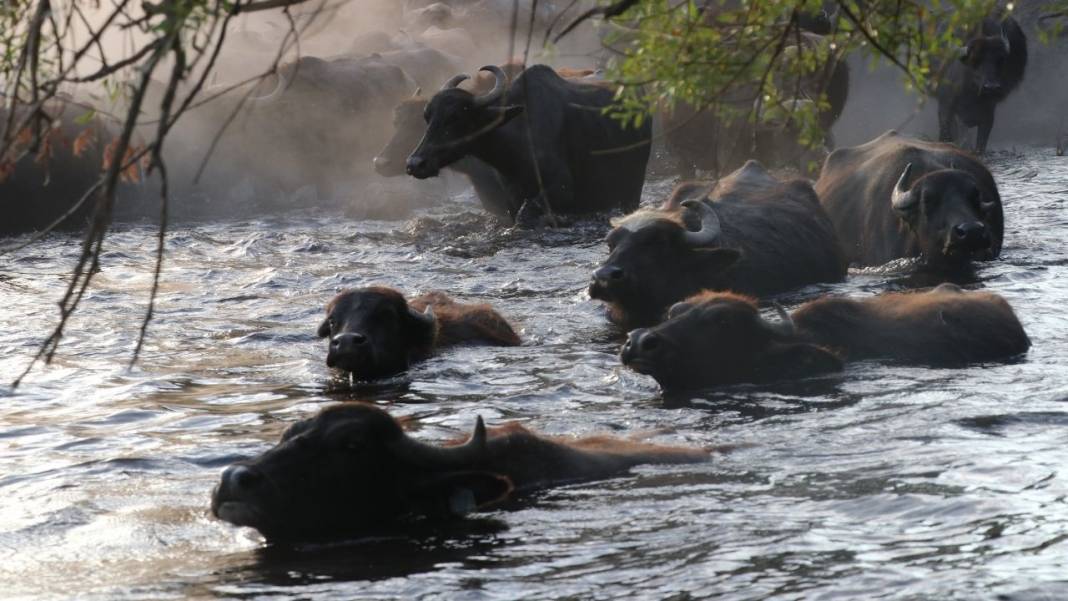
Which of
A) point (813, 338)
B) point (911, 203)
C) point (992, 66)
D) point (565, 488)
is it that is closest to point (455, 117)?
point (911, 203)

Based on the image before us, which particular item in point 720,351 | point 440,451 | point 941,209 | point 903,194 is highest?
point 903,194

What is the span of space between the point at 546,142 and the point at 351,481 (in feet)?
39.6

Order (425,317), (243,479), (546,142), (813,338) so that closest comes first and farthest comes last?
(243,479)
(813,338)
(425,317)
(546,142)

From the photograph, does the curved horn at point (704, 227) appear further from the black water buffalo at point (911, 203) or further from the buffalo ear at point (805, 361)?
the buffalo ear at point (805, 361)

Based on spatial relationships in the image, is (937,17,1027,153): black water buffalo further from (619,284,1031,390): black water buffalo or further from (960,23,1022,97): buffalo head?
(619,284,1031,390): black water buffalo

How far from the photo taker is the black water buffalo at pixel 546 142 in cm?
1847

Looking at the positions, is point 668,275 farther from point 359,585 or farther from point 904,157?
point 359,585

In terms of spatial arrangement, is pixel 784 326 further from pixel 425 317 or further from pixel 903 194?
pixel 903 194

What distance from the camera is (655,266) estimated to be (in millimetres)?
12695

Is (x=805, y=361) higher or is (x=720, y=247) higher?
(x=720, y=247)

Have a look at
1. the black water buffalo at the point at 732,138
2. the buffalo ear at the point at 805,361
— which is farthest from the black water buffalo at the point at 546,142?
the buffalo ear at the point at 805,361

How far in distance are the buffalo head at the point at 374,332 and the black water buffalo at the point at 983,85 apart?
1430 cm

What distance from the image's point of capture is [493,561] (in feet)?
21.4

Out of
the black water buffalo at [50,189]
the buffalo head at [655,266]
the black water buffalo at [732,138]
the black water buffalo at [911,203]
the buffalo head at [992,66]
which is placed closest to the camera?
the buffalo head at [655,266]
